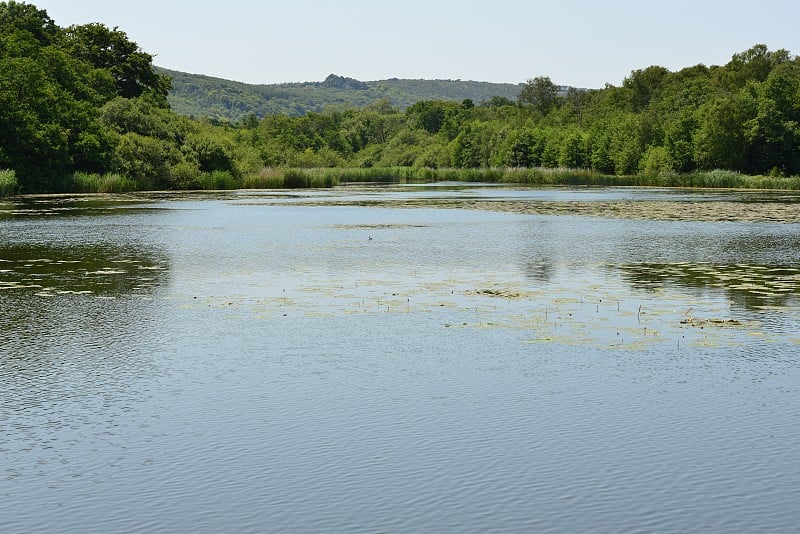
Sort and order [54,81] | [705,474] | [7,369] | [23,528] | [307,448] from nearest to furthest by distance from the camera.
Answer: [23,528] < [705,474] < [307,448] < [7,369] < [54,81]

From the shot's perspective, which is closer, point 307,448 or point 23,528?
point 23,528

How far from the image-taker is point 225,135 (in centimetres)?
11844

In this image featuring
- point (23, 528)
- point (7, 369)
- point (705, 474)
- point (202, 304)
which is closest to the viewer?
point (23, 528)

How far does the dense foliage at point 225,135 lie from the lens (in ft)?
237

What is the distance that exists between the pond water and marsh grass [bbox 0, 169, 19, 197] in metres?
42.3

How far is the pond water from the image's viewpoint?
752cm

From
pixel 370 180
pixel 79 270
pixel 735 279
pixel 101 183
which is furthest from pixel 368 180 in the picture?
pixel 735 279

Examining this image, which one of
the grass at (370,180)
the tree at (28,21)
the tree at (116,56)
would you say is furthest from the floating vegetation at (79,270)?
the tree at (116,56)

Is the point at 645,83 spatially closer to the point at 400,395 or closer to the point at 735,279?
the point at 735,279

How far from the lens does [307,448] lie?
29.2 ft

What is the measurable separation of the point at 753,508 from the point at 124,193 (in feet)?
239

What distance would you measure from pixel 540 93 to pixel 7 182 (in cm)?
14455

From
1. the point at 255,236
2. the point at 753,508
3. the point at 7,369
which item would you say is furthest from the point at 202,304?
the point at 255,236

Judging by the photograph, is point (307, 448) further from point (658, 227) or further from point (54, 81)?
point (54, 81)
